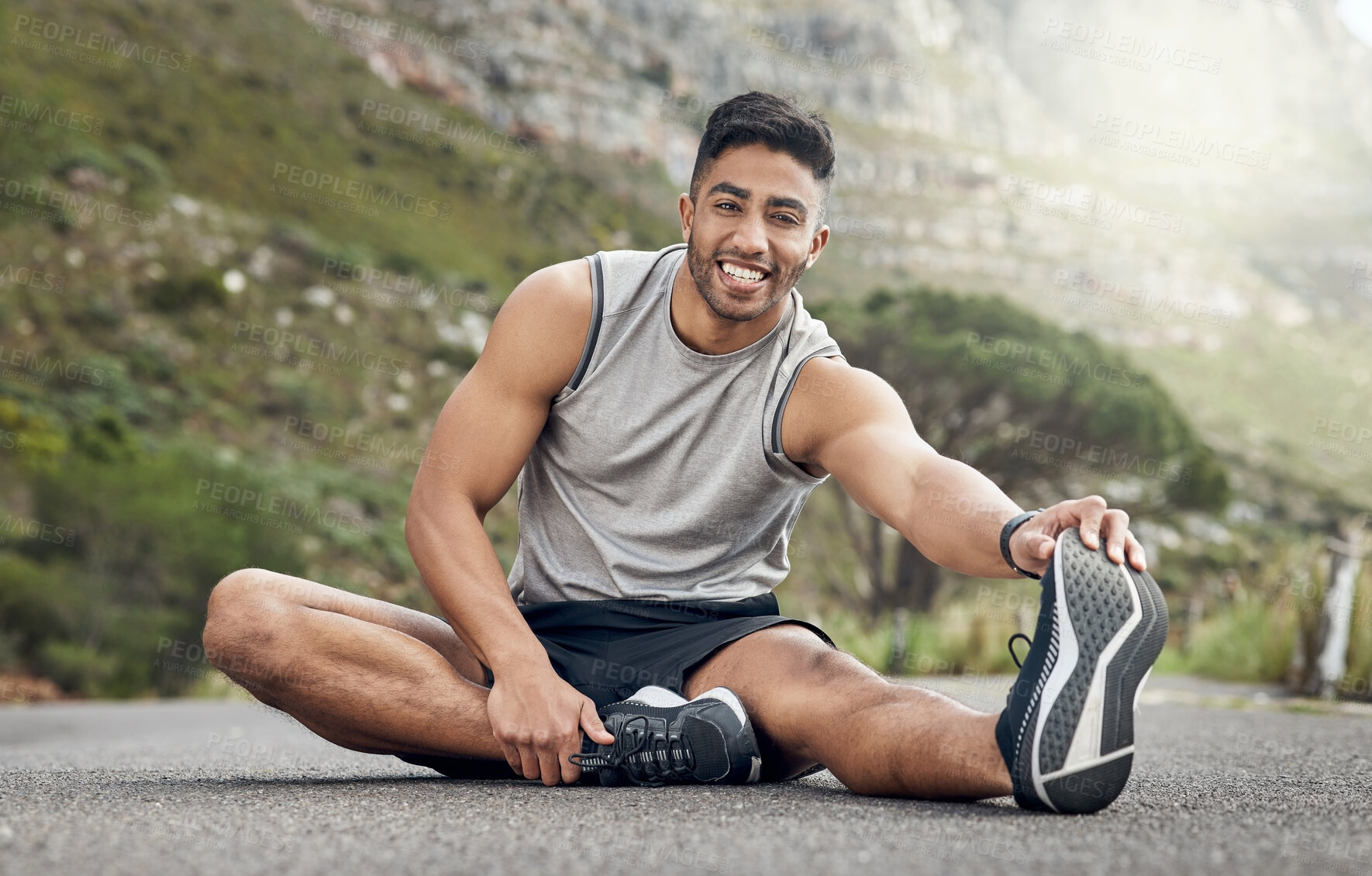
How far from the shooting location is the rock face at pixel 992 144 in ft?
128


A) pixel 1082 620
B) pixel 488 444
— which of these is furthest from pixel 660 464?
pixel 1082 620

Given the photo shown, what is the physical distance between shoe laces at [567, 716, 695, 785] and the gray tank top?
1.27 ft

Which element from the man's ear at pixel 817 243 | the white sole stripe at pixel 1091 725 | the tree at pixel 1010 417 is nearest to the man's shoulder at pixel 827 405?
the man's ear at pixel 817 243

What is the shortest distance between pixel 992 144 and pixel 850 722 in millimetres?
58653

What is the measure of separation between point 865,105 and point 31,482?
Result: 147ft

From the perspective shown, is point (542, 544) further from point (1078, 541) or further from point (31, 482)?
point (31, 482)

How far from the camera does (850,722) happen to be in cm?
200

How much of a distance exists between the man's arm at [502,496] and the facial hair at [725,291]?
0.26 metres

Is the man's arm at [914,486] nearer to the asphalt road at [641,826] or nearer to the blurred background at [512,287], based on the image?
the blurred background at [512,287]

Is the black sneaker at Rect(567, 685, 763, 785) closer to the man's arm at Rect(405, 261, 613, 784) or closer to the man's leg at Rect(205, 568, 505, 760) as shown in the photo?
the man's arm at Rect(405, 261, 613, 784)

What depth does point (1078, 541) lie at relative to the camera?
5.66 ft

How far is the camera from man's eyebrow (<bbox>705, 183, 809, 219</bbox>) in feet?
8.04

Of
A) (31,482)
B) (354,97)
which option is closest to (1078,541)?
(31,482)

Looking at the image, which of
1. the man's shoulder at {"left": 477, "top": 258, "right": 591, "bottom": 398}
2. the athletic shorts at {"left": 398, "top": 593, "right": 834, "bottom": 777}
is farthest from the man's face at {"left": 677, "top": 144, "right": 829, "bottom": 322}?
the athletic shorts at {"left": 398, "top": 593, "right": 834, "bottom": 777}
